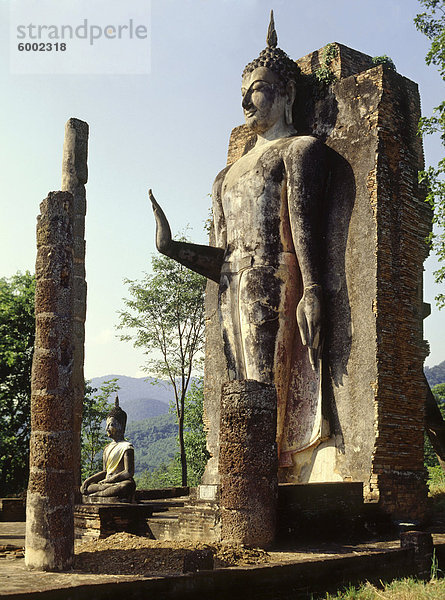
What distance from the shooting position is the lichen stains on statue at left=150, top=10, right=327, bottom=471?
10664 mm

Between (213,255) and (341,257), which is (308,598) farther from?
(213,255)

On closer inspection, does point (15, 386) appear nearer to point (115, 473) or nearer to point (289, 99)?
point (115, 473)

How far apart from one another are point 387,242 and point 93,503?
5462mm

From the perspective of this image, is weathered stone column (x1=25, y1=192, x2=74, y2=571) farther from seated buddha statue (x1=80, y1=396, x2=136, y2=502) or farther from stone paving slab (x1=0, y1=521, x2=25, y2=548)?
seated buddha statue (x1=80, y1=396, x2=136, y2=502)

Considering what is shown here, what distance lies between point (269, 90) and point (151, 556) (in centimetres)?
723

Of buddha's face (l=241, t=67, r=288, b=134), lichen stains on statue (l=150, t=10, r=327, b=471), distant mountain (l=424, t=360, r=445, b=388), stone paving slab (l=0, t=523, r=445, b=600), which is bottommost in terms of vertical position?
stone paving slab (l=0, t=523, r=445, b=600)

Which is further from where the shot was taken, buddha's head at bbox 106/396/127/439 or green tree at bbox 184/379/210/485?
green tree at bbox 184/379/210/485

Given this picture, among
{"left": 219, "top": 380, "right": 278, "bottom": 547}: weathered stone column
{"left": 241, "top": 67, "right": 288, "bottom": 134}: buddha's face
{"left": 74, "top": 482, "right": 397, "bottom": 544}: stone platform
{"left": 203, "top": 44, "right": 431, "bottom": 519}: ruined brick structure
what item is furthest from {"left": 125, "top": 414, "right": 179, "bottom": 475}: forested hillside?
{"left": 219, "top": 380, "right": 278, "bottom": 547}: weathered stone column

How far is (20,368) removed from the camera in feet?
69.4

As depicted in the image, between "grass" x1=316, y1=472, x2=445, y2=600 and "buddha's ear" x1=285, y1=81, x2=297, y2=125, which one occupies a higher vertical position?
"buddha's ear" x1=285, y1=81, x2=297, y2=125

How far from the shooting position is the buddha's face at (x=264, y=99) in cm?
1170

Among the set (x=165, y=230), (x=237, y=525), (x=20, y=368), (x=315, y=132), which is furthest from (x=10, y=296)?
(x=237, y=525)

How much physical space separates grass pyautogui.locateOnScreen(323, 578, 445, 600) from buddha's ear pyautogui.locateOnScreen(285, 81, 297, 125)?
7.06 metres

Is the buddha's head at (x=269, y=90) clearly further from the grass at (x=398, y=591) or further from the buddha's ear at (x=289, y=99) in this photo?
the grass at (x=398, y=591)
